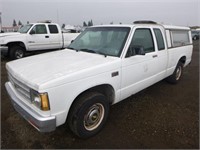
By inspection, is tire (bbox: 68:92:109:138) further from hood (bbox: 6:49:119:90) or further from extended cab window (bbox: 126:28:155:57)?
extended cab window (bbox: 126:28:155:57)

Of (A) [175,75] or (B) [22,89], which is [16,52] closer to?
(B) [22,89]

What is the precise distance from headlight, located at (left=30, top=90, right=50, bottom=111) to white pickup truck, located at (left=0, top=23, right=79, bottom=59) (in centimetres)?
745

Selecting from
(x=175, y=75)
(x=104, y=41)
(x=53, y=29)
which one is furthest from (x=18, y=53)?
(x=175, y=75)

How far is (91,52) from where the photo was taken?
3.54 metres

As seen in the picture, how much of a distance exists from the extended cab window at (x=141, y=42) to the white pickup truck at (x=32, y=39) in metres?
7.27

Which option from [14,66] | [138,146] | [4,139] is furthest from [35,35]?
[138,146]

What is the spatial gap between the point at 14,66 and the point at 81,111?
1.50 metres

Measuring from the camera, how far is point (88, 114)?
2.90 meters

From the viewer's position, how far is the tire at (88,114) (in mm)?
2683

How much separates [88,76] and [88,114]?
2.19 feet

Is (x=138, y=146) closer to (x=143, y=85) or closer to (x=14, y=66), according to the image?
(x=143, y=85)

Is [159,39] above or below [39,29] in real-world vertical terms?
below

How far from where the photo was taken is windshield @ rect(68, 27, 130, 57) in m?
3.39

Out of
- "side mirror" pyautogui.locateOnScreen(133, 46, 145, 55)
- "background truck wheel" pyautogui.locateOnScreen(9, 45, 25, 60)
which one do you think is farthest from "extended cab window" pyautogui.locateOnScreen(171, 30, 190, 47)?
"background truck wheel" pyautogui.locateOnScreen(9, 45, 25, 60)
